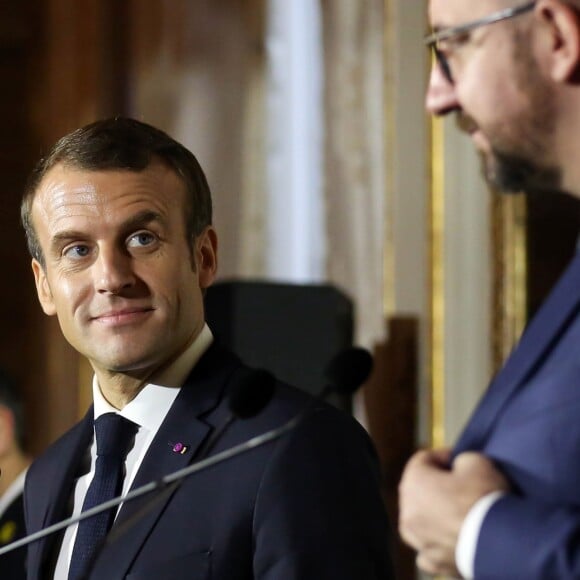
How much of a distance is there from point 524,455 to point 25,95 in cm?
498

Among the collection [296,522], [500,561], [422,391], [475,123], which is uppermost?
[475,123]

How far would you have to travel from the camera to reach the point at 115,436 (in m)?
2.01

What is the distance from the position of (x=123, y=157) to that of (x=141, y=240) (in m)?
0.14

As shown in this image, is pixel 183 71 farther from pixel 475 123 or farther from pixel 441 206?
pixel 475 123

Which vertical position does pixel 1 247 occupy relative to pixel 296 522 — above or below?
below

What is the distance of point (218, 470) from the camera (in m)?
1.92

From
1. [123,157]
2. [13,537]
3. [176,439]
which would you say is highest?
[123,157]

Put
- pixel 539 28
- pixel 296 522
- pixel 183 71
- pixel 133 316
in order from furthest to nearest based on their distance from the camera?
1. pixel 183 71
2. pixel 133 316
3. pixel 296 522
4. pixel 539 28

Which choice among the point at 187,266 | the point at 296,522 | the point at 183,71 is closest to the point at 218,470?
the point at 296,522

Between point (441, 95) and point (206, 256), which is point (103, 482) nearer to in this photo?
point (206, 256)

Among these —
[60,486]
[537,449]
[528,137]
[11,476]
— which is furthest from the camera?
[11,476]

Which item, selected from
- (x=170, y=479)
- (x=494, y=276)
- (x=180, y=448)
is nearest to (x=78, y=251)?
(x=180, y=448)

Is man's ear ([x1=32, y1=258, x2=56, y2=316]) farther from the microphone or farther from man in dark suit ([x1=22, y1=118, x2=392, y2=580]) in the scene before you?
the microphone

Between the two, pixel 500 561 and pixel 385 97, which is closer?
pixel 500 561
